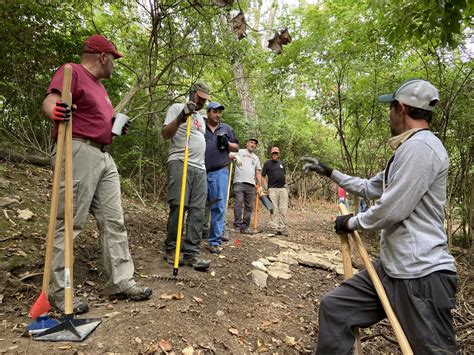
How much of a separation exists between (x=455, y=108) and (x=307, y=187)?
38.5ft

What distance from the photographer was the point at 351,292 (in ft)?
8.42

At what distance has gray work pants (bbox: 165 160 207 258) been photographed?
14.7 ft

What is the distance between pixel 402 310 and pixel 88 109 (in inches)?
124

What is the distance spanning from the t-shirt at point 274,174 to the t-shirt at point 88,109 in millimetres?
6570

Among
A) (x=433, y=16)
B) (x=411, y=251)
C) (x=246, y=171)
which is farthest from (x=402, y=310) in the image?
(x=246, y=171)

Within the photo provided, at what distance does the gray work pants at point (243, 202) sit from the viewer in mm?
8398

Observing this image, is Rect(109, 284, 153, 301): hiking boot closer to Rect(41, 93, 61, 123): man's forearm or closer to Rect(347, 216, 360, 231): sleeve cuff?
Rect(41, 93, 61, 123): man's forearm

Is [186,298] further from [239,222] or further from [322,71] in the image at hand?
[322,71]

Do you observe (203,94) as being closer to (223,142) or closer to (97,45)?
(223,142)

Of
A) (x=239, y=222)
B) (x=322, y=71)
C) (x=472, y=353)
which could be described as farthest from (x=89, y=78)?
(x=322, y=71)

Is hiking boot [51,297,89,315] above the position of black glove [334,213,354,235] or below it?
below

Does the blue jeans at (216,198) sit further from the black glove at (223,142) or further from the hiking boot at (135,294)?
the hiking boot at (135,294)

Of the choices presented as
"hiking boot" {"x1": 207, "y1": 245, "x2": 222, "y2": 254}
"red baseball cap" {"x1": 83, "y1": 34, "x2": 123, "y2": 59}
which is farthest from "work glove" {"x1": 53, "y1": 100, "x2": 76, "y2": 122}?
"hiking boot" {"x1": 207, "y1": 245, "x2": 222, "y2": 254}

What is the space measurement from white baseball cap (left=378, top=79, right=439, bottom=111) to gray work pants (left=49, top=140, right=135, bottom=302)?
2773 mm
